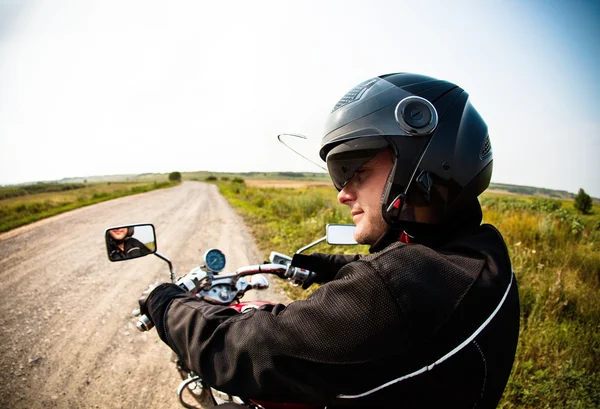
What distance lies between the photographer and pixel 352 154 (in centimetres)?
142

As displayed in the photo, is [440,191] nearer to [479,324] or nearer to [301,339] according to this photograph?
[479,324]

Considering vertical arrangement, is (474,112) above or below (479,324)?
above

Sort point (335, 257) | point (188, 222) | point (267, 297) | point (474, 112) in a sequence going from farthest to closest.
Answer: point (188, 222) → point (267, 297) → point (335, 257) → point (474, 112)

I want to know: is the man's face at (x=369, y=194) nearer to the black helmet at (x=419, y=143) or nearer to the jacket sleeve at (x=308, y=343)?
the black helmet at (x=419, y=143)

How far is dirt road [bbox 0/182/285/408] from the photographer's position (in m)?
2.61

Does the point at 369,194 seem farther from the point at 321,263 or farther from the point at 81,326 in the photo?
the point at 81,326

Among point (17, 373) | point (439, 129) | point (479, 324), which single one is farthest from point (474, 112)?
point (17, 373)

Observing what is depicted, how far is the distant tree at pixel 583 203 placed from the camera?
13947mm

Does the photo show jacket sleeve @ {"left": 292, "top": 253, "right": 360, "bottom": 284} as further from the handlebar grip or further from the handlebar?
the handlebar grip

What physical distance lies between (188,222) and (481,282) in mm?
10701

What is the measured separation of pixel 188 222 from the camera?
34.7 feet

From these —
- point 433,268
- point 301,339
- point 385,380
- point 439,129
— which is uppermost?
point 439,129

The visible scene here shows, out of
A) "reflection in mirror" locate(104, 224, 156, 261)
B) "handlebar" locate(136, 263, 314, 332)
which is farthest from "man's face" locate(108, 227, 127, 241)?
"handlebar" locate(136, 263, 314, 332)

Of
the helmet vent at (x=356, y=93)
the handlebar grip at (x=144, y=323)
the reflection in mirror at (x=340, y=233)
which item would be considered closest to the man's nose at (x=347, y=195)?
the helmet vent at (x=356, y=93)
